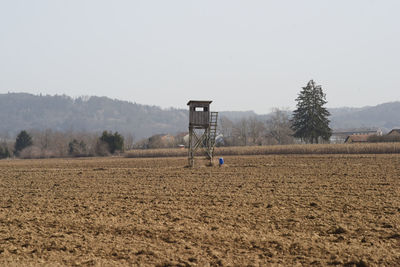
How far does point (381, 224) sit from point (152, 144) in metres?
86.7

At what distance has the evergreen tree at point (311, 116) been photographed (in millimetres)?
76188

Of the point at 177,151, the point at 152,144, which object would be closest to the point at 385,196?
the point at 177,151

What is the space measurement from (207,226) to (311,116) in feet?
222

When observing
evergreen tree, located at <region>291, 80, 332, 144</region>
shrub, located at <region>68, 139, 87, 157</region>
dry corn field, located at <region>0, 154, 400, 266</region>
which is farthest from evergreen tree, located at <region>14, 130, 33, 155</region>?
dry corn field, located at <region>0, 154, 400, 266</region>

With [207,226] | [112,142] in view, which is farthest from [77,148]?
[207,226]

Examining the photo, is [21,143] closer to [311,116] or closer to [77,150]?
[77,150]

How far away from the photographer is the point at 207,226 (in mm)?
11422

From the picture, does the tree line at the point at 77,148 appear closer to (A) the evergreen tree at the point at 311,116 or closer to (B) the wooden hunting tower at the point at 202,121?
(A) the evergreen tree at the point at 311,116

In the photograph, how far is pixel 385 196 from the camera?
15453 mm

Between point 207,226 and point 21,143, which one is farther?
point 21,143

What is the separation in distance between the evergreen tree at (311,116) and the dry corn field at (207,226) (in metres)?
57.8

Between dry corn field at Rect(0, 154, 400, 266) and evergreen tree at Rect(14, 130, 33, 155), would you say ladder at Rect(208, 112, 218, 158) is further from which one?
evergreen tree at Rect(14, 130, 33, 155)

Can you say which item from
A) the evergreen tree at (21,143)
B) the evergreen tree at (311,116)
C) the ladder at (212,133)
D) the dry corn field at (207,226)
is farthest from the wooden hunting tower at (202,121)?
the evergreen tree at (21,143)

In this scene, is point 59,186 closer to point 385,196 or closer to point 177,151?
point 385,196
